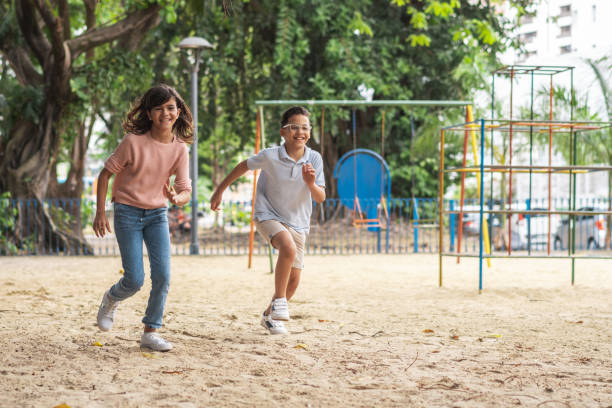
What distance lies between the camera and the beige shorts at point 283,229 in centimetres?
538

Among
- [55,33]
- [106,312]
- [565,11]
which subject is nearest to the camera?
[106,312]

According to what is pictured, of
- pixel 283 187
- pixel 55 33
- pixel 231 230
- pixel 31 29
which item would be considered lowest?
pixel 231 230

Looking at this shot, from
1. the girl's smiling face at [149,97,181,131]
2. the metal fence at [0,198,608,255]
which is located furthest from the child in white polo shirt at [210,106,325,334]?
the metal fence at [0,198,608,255]

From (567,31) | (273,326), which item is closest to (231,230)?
(273,326)

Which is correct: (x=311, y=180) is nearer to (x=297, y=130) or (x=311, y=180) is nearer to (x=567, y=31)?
(x=297, y=130)

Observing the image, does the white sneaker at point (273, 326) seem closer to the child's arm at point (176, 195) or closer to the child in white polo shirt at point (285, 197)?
the child in white polo shirt at point (285, 197)

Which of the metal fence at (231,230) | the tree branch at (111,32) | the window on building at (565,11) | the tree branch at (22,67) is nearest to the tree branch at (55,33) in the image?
the tree branch at (111,32)

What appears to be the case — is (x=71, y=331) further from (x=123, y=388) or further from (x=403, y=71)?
(x=403, y=71)

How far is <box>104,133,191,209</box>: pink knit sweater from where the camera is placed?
178 inches

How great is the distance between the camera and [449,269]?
11.9 meters

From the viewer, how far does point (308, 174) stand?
5160 millimetres

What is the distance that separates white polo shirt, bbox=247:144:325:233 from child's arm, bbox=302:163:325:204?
18 cm

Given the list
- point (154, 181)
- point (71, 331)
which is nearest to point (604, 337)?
point (154, 181)

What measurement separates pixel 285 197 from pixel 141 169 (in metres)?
1.27
